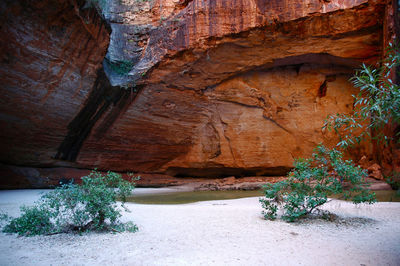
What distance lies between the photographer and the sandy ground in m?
2.42

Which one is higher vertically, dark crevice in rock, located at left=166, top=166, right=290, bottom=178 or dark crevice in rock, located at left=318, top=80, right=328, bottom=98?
dark crevice in rock, located at left=318, top=80, right=328, bottom=98

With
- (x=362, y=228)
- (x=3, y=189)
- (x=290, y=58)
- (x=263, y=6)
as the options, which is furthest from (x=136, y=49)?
(x=362, y=228)

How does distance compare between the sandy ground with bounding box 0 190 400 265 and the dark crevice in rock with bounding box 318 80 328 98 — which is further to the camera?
the dark crevice in rock with bounding box 318 80 328 98

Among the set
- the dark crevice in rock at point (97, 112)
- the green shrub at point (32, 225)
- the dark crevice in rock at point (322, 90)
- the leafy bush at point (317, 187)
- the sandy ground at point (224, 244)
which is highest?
the dark crevice in rock at point (322, 90)

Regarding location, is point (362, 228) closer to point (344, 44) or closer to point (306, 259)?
point (306, 259)

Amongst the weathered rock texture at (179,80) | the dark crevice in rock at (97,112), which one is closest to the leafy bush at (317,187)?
the weathered rock texture at (179,80)

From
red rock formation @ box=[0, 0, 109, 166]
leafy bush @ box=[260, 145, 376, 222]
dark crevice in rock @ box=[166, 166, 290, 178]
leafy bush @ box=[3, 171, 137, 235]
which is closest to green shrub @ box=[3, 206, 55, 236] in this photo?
leafy bush @ box=[3, 171, 137, 235]

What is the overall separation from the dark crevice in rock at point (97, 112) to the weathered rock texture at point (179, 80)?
4 centimetres

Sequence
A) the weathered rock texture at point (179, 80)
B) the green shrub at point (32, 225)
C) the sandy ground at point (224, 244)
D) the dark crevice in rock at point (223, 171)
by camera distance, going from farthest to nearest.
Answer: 1. the dark crevice in rock at point (223, 171)
2. the weathered rock texture at point (179, 80)
3. the green shrub at point (32, 225)
4. the sandy ground at point (224, 244)

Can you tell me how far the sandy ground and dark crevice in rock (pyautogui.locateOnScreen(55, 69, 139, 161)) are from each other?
23.4ft

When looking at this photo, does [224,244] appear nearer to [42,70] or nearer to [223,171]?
[42,70]

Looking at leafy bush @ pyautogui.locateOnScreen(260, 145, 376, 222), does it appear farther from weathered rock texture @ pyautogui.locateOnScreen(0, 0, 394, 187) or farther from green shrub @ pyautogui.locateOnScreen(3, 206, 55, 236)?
weathered rock texture @ pyautogui.locateOnScreen(0, 0, 394, 187)

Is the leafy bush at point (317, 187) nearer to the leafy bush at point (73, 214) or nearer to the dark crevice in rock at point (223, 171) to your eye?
the leafy bush at point (73, 214)

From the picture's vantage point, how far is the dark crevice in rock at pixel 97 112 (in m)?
9.98
